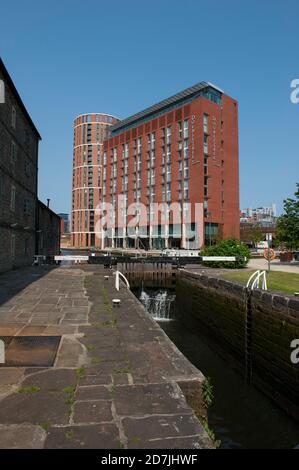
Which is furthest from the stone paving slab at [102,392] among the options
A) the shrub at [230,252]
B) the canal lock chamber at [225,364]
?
the shrub at [230,252]

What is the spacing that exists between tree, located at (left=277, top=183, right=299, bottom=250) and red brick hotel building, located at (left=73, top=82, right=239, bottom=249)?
2925 cm

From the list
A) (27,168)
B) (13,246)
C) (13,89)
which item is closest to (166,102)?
(27,168)

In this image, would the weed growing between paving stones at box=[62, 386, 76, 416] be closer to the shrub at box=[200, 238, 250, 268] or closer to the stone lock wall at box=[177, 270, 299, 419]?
the stone lock wall at box=[177, 270, 299, 419]

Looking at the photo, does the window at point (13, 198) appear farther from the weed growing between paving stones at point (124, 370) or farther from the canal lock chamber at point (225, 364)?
the weed growing between paving stones at point (124, 370)

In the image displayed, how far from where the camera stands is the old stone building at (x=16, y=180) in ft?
63.2

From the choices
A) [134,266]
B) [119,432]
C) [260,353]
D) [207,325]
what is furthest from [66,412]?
[134,266]

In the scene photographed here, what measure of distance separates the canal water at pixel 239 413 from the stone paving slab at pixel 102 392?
7.36 ft

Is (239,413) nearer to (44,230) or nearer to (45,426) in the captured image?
(45,426)

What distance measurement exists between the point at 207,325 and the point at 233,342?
3.85 m

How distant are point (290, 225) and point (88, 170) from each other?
101 metres

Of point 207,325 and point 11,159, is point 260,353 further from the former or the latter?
point 11,159

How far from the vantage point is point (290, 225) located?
1144 inches

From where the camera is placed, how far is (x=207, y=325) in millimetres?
16047

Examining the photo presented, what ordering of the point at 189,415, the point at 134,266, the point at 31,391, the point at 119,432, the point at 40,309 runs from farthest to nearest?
1. the point at 134,266
2. the point at 40,309
3. the point at 31,391
4. the point at 189,415
5. the point at 119,432
